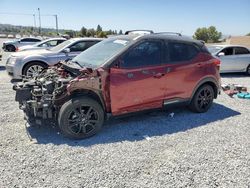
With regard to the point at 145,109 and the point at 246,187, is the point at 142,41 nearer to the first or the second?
the point at 145,109

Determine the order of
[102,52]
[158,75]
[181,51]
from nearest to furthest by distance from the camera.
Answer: [158,75]
[102,52]
[181,51]

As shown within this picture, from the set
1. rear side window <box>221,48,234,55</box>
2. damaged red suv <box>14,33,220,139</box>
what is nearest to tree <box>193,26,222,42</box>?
rear side window <box>221,48,234,55</box>

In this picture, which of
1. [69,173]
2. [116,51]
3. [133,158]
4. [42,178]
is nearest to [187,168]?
[133,158]

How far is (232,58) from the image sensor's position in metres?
10.8

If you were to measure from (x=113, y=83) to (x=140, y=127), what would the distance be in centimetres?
105

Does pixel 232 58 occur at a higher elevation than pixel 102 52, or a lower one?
lower

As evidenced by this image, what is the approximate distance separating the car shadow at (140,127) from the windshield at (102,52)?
4.01 feet

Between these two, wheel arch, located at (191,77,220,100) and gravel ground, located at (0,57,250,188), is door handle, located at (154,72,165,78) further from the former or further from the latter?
wheel arch, located at (191,77,220,100)

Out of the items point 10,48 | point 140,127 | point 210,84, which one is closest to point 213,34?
point 10,48

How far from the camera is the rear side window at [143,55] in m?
4.37

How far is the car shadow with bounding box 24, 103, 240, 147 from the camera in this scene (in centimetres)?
418

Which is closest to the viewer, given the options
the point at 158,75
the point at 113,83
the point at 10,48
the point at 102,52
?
the point at 113,83

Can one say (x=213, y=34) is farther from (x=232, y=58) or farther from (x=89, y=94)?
(x=89, y=94)

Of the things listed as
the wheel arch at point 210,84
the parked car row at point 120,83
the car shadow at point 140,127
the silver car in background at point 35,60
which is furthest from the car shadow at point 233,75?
the silver car in background at point 35,60
